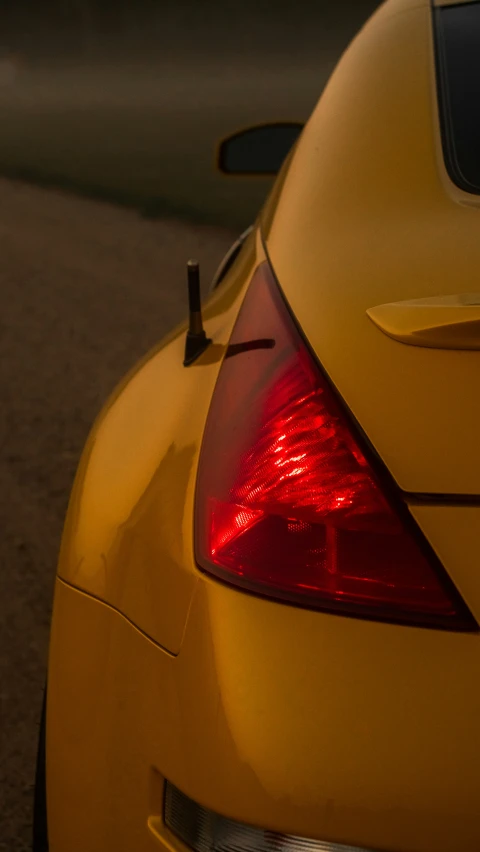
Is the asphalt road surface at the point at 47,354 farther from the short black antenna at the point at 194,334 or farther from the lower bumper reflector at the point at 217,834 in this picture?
the short black antenna at the point at 194,334

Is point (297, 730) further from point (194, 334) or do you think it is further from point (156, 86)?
point (156, 86)

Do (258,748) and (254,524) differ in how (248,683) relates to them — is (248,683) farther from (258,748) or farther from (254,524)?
(254,524)

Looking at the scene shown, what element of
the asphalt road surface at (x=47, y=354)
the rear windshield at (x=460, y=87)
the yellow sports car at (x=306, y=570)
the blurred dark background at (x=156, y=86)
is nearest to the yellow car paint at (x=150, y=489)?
the yellow sports car at (x=306, y=570)

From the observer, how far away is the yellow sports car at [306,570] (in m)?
1.10

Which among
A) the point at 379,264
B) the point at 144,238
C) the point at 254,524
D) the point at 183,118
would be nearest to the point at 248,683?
the point at 254,524

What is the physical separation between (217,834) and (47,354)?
4308 mm

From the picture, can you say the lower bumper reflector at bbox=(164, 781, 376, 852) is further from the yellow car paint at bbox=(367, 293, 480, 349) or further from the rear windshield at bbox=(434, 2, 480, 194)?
the rear windshield at bbox=(434, 2, 480, 194)

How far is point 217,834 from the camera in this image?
4.00ft

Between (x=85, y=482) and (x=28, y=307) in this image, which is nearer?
(x=85, y=482)

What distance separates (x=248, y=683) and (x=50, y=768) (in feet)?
1.60

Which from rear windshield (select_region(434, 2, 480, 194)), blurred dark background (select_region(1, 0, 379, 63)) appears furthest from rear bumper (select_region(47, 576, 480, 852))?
blurred dark background (select_region(1, 0, 379, 63))

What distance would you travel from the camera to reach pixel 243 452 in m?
1.31

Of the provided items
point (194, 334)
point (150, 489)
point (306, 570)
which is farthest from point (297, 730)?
point (194, 334)

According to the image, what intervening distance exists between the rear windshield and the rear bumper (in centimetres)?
79
